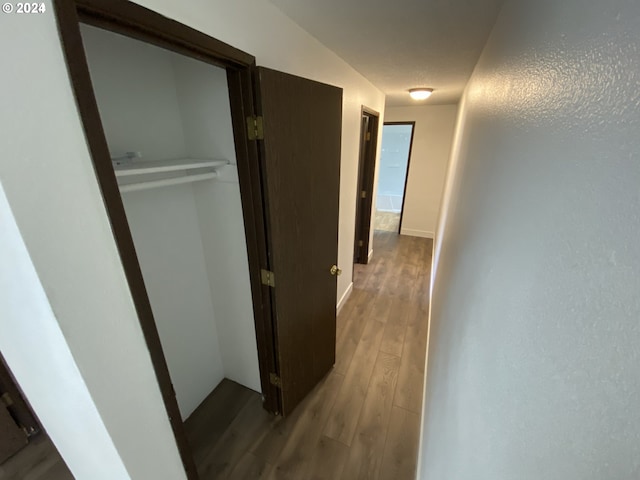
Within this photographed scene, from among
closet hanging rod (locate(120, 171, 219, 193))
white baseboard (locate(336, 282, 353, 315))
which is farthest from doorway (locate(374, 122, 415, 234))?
closet hanging rod (locate(120, 171, 219, 193))

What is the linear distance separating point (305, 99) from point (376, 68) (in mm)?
1273

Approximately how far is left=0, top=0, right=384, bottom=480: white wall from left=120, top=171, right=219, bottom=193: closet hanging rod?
393 mm

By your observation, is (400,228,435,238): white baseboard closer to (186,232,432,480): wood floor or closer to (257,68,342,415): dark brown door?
(186,232,432,480): wood floor

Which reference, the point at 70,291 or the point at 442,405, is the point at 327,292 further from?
the point at 70,291

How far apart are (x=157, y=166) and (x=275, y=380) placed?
145cm

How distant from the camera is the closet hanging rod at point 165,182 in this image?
1.06 m

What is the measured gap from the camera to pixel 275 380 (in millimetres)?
1753

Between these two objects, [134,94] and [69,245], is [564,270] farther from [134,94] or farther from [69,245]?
[134,94]

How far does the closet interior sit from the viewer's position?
1.17 meters

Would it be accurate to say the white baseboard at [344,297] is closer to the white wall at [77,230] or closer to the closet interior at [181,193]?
the closet interior at [181,193]

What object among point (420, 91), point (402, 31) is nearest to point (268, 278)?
point (402, 31)

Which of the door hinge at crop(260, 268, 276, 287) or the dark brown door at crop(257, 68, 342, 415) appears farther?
the door hinge at crop(260, 268, 276, 287)

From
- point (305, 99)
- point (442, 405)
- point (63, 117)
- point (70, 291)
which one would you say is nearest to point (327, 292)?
point (442, 405)

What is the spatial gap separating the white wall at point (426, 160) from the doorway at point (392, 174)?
80 centimetres
